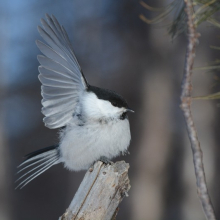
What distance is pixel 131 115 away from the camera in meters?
3.62

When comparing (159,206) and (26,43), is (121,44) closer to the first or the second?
(26,43)

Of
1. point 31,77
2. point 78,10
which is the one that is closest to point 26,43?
point 31,77

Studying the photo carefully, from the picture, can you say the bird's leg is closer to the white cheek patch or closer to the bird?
the bird

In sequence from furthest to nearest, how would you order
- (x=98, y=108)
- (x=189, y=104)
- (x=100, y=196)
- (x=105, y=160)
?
(x=98, y=108)
(x=105, y=160)
(x=100, y=196)
(x=189, y=104)

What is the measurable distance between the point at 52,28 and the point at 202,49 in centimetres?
230

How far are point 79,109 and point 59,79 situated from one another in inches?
5.9

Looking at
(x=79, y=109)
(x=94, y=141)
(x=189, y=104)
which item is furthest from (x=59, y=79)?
(x=189, y=104)

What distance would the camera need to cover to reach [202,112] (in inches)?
144

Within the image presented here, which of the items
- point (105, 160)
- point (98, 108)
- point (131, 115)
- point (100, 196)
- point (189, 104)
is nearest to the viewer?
point (189, 104)

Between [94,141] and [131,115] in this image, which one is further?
[131,115]

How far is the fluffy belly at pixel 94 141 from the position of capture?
5.48 feet

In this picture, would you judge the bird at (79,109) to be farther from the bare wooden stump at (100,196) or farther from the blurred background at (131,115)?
the blurred background at (131,115)

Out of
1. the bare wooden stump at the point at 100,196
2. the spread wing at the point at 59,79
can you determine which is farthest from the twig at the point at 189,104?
the spread wing at the point at 59,79

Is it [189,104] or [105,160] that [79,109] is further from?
[189,104]
